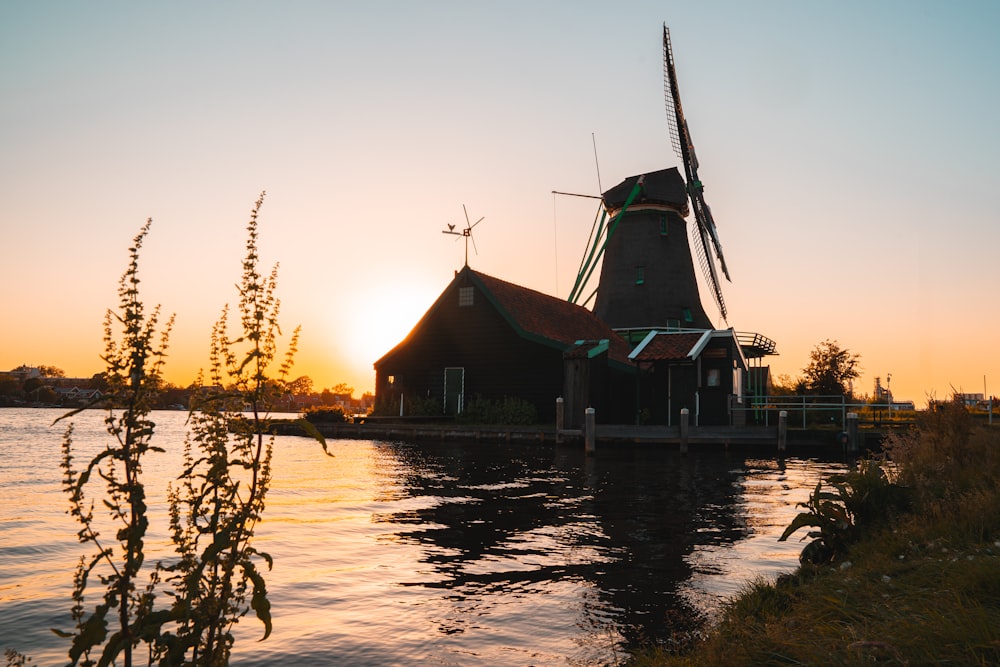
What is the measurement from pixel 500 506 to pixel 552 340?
64.6ft

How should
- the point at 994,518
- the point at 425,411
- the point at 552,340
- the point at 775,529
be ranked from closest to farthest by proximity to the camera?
the point at 994,518 → the point at 775,529 → the point at 552,340 → the point at 425,411

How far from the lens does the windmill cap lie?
4272 centimetres

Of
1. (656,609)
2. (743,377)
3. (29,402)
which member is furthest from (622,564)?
(29,402)

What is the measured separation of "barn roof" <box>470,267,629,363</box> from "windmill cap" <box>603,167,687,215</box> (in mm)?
7520

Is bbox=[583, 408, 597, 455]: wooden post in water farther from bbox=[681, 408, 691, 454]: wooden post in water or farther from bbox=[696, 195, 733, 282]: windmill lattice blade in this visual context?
bbox=[696, 195, 733, 282]: windmill lattice blade

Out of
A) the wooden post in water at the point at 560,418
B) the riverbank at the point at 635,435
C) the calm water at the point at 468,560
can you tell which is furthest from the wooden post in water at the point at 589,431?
the calm water at the point at 468,560

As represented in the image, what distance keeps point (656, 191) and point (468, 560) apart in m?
37.4

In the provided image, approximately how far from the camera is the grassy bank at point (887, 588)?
11.3ft

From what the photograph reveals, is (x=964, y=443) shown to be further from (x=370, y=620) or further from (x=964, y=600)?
(x=370, y=620)

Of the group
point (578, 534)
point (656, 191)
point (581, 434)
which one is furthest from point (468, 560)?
point (656, 191)

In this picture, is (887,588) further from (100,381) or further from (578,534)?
(578,534)

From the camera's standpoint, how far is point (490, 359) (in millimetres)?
33031

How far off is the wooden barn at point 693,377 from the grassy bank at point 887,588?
20.5 meters

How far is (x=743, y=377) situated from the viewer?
35.2 m
